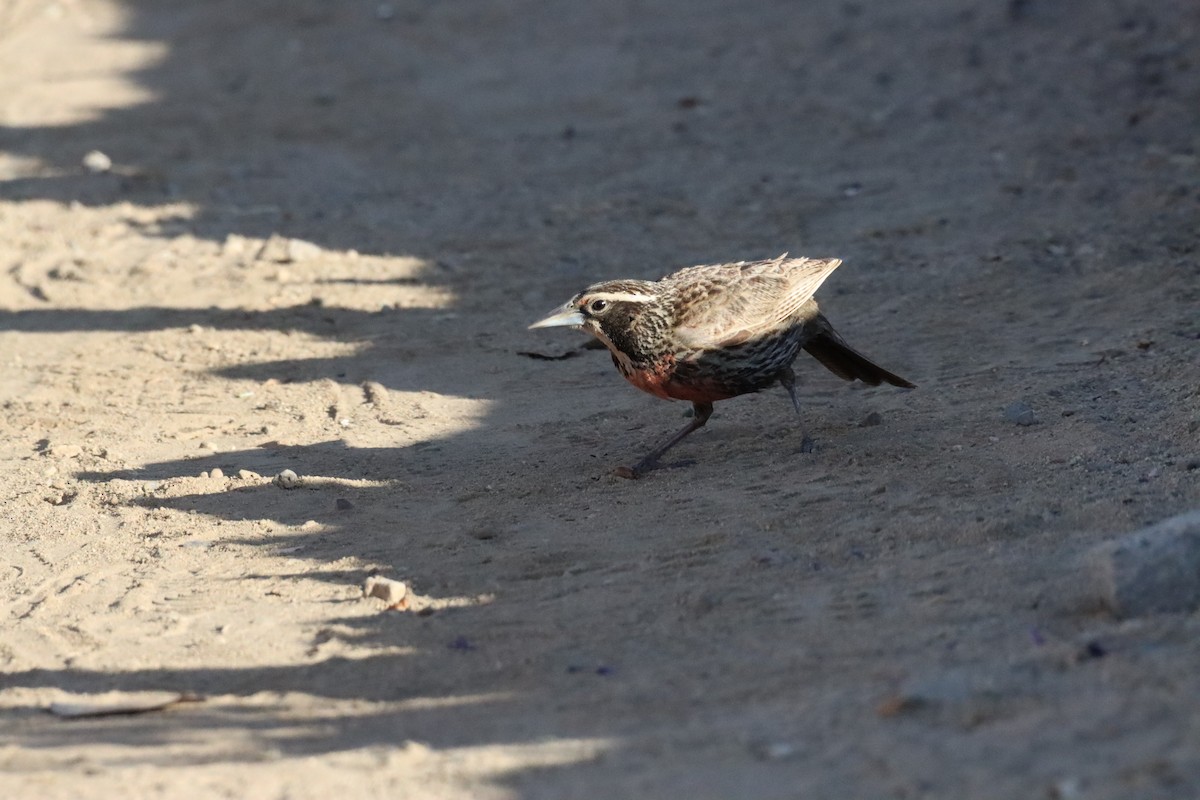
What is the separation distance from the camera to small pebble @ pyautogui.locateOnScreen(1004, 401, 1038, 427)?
7289mm

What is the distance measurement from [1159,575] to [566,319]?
286 centimetres

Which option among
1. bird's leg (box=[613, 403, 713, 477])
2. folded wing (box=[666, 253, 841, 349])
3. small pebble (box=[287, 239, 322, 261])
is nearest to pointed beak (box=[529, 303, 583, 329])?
folded wing (box=[666, 253, 841, 349])

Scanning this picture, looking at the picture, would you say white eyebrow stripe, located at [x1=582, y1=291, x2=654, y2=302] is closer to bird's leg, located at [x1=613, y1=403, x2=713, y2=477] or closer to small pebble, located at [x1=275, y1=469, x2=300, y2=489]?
bird's leg, located at [x1=613, y1=403, x2=713, y2=477]

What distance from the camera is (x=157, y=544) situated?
6738 millimetres

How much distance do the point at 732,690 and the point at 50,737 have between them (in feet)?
7.17

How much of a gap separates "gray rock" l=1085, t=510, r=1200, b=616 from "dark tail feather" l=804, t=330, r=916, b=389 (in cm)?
273

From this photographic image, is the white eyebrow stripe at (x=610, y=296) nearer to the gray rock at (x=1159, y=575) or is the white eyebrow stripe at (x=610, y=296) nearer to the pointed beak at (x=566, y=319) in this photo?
the pointed beak at (x=566, y=319)

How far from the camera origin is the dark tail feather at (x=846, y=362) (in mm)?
7625

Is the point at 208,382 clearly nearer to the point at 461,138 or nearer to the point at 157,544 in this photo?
the point at 157,544

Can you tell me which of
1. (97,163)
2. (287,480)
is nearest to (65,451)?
(287,480)

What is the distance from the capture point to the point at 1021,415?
7320mm

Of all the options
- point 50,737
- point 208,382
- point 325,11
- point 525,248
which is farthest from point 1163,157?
point 325,11

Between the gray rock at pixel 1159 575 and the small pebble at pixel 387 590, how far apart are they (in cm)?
252

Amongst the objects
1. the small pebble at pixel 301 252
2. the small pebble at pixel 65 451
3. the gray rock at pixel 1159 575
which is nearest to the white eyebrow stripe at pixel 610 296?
the gray rock at pixel 1159 575
